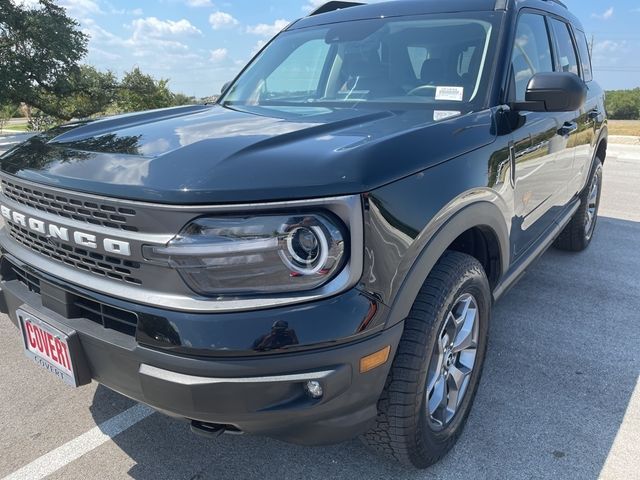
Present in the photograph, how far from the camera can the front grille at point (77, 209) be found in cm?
162

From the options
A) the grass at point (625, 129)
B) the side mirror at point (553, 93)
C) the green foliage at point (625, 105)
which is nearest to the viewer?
the side mirror at point (553, 93)

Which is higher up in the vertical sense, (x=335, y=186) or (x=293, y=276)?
(x=335, y=186)

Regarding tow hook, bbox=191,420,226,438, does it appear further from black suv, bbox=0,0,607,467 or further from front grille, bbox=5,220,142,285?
front grille, bbox=5,220,142,285

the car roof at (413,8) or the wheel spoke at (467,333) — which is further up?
the car roof at (413,8)

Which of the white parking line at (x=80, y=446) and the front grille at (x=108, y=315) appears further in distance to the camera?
the white parking line at (x=80, y=446)

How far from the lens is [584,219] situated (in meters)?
4.79

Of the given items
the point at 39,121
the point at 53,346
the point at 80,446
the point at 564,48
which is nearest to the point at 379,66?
the point at 564,48

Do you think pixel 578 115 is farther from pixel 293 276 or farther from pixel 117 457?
pixel 117 457

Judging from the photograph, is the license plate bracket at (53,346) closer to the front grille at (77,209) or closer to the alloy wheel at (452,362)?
the front grille at (77,209)

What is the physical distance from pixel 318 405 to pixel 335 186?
2.17ft

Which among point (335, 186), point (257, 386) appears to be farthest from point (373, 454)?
point (335, 186)

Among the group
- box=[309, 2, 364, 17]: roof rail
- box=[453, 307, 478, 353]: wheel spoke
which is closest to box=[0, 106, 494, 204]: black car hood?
box=[453, 307, 478, 353]: wheel spoke

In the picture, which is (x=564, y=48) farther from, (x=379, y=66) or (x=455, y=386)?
(x=455, y=386)

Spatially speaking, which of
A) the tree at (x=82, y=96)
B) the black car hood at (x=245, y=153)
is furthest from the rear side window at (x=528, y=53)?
the tree at (x=82, y=96)
